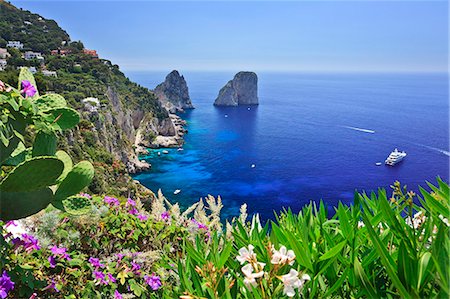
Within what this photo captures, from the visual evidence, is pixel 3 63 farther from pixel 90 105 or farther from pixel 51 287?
pixel 51 287

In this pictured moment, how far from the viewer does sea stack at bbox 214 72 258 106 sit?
2835 inches

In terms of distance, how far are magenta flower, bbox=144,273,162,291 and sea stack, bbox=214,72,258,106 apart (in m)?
70.9

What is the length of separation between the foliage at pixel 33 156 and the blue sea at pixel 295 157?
60.5 ft

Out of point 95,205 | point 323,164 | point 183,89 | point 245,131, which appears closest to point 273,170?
point 323,164

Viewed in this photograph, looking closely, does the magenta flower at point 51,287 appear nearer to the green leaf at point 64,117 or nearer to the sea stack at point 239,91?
the green leaf at point 64,117

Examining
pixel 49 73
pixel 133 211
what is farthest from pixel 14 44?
pixel 133 211

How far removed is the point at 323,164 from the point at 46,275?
33.8 meters

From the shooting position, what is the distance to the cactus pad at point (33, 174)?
1.47 m

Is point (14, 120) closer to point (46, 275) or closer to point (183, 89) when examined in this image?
point (46, 275)

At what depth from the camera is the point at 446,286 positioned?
29.5 inches

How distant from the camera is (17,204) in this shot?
5.32 feet

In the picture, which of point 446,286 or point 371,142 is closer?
point 446,286

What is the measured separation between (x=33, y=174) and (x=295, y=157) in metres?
35.4

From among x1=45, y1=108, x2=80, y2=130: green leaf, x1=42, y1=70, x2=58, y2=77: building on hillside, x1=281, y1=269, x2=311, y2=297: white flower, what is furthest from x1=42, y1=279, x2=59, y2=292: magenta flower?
x1=42, y1=70, x2=58, y2=77: building on hillside
